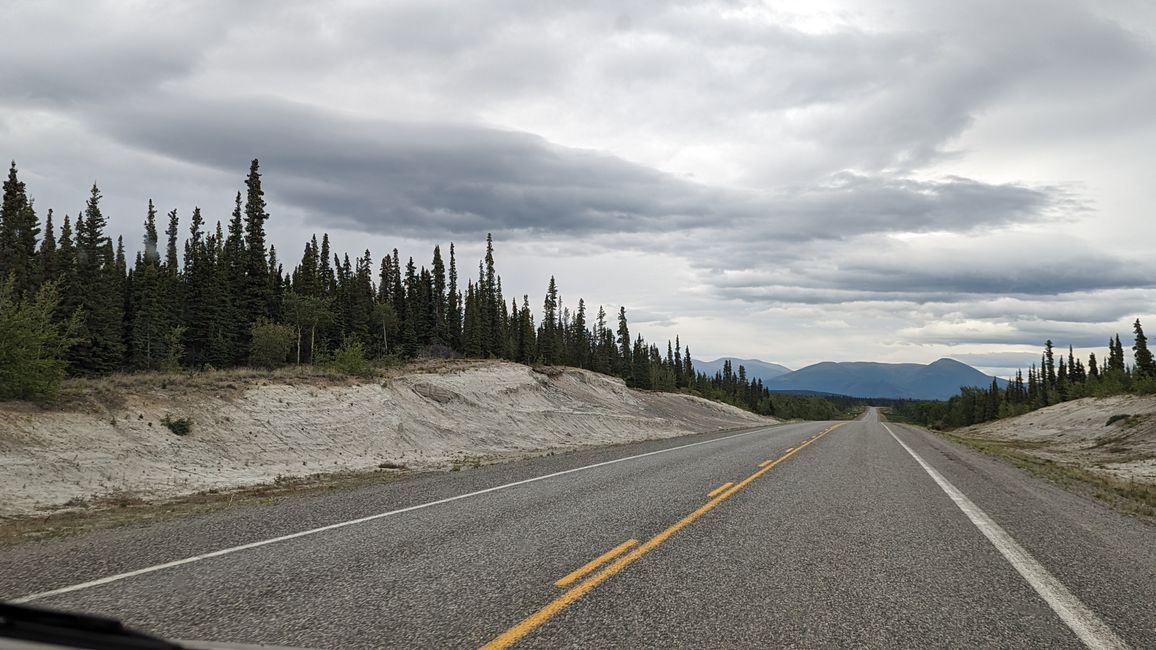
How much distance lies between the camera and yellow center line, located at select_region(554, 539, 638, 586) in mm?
6023

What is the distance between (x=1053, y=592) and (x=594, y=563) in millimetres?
4475

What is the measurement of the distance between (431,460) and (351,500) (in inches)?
501

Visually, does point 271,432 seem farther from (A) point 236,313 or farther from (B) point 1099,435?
(B) point 1099,435

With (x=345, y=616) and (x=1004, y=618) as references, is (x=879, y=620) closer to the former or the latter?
(x=1004, y=618)

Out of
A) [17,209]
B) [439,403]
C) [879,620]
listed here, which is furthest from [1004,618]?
[17,209]

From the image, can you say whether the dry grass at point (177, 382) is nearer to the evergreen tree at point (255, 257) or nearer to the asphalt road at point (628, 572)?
the asphalt road at point (628, 572)

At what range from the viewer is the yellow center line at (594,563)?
19.8 ft

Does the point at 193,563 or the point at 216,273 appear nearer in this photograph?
the point at 193,563

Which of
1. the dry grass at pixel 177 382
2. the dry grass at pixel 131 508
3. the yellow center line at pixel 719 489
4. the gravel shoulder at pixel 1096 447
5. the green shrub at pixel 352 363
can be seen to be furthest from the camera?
the green shrub at pixel 352 363

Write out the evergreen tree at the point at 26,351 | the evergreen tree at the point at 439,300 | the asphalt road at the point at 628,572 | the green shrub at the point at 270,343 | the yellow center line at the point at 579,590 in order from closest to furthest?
1. the yellow center line at the point at 579,590
2. the asphalt road at the point at 628,572
3. the evergreen tree at the point at 26,351
4. the green shrub at the point at 270,343
5. the evergreen tree at the point at 439,300

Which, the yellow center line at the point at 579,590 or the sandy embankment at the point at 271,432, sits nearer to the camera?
the yellow center line at the point at 579,590

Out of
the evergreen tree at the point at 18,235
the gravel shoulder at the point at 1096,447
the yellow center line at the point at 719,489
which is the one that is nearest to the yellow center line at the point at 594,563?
the yellow center line at the point at 719,489

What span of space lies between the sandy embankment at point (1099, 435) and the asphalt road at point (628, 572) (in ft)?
57.9

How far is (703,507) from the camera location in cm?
994
